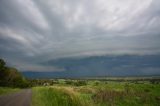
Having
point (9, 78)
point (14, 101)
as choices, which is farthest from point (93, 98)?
point (9, 78)

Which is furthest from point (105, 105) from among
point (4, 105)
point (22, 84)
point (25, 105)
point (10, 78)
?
point (22, 84)

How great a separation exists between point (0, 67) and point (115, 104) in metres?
64.2

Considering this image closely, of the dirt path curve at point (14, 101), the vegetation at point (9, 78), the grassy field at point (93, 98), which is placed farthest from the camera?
the vegetation at point (9, 78)

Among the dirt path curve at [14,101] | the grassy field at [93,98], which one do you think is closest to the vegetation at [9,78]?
the grassy field at [93,98]

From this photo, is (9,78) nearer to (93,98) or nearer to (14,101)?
(14,101)

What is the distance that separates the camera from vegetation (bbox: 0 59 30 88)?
279 ft

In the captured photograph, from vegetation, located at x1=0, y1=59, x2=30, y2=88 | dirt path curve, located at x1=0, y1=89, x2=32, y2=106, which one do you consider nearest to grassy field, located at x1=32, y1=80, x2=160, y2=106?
dirt path curve, located at x1=0, y1=89, x2=32, y2=106

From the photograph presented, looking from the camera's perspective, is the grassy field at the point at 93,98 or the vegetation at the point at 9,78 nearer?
the grassy field at the point at 93,98

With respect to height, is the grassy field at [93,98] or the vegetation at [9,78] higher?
the vegetation at [9,78]

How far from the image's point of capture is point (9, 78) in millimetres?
96688

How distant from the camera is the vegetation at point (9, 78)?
8519 cm

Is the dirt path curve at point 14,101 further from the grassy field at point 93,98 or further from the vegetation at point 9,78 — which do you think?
the vegetation at point 9,78

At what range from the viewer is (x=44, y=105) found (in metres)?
23.6

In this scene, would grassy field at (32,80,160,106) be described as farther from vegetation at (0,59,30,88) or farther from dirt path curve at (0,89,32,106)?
vegetation at (0,59,30,88)
